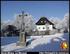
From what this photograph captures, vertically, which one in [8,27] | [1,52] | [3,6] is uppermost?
[3,6]

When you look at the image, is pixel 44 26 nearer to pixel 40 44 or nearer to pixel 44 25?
pixel 44 25

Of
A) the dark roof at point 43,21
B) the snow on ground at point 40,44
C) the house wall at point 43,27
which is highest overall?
the dark roof at point 43,21

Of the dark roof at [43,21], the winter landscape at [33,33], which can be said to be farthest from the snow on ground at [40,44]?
the dark roof at [43,21]

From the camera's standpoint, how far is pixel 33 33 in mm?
6473

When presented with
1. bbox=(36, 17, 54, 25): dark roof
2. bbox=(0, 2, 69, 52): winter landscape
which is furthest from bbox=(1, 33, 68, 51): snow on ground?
bbox=(36, 17, 54, 25): dark roof

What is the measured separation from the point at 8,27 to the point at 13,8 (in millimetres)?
392

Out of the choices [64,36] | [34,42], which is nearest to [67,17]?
[64,36]

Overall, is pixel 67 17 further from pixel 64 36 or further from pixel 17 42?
pixel 17 42

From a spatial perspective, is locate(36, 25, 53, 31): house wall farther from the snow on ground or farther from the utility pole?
the utility pole

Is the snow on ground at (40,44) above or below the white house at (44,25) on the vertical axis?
below

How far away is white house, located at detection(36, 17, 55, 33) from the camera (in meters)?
6.38

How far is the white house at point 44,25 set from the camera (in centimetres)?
638

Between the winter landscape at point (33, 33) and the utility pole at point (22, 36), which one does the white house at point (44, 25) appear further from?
the utility pole at point (22, 36)

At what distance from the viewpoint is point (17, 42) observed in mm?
6434
